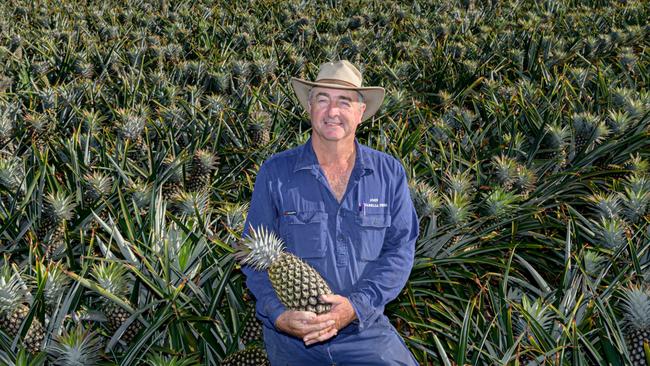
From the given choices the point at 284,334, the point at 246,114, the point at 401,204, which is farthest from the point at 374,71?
the point at 284,334

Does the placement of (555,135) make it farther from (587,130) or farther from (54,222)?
(54,222)

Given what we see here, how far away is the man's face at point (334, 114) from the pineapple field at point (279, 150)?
0.89 meters

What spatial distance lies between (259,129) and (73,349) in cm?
276

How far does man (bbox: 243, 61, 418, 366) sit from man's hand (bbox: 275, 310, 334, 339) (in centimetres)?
12

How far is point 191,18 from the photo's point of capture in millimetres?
9703

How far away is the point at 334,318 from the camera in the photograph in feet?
8.01

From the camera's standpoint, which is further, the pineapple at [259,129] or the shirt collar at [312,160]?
the pineapple at [259,129]

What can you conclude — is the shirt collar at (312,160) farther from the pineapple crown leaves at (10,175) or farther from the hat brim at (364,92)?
the pineapple crown leaves at (10,175)

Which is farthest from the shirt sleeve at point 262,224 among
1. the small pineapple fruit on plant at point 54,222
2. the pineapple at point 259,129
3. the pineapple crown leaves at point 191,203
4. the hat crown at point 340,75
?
the pineapple at point 259,129

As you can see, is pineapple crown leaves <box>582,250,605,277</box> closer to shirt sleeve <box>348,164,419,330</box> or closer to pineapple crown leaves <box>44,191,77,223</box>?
shirt sleeve <box>348,164,419,330</box>

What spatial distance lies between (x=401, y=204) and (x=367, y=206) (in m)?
0.18

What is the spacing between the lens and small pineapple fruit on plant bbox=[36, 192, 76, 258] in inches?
145

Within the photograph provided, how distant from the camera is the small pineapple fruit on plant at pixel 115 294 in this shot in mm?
2967

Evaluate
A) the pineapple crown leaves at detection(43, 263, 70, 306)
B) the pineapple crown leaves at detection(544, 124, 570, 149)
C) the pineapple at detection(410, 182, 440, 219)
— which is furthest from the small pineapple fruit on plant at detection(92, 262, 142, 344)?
the pineapple crown leaves at detection(544, 124, 570, 149)
